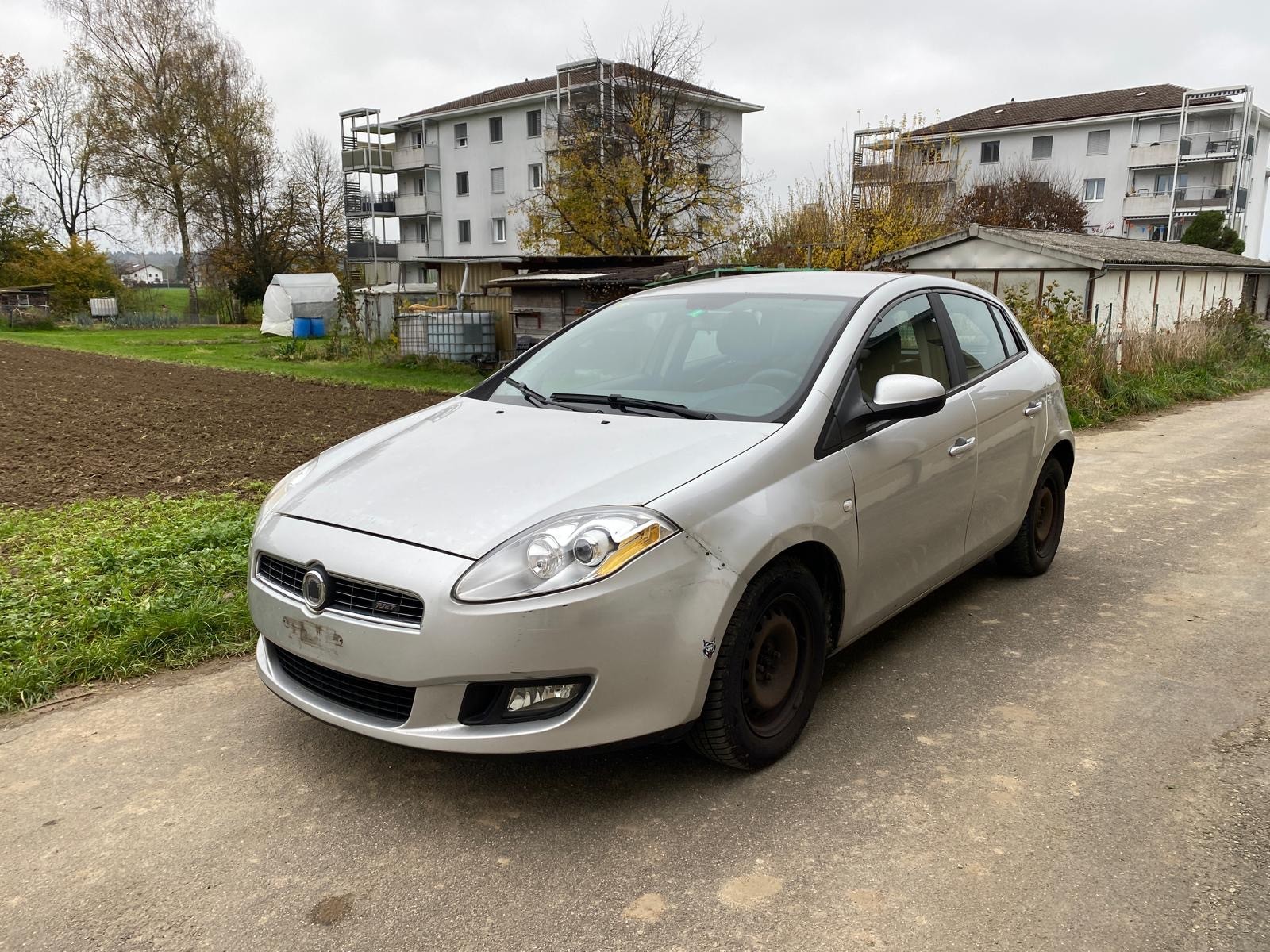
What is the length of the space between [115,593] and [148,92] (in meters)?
51.7

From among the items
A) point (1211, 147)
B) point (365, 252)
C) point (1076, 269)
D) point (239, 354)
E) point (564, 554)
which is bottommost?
point (239, 354)

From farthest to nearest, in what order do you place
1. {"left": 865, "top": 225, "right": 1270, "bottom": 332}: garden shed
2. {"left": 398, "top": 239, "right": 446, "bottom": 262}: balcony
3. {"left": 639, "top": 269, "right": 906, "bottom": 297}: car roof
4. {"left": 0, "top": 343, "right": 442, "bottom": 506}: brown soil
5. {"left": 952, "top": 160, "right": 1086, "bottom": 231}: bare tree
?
{"left": 398, "top": 239, "right": 446, "bottom": 262}: balcony, {"left": 952, "top": 160, "right": 1086, "bottom": 231}: bare tree, {"left": 865, "top": 225, "right": 1270, "bottom": 332}: garden shed, {"left": 0, "top": 343, "right": 442, "bottom": 506}: brown soil, {"left": 639, "top": 269, "right": 906, "bottom": 297}: car roof

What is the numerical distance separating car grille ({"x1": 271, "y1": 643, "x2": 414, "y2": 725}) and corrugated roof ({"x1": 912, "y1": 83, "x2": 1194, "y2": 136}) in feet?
179

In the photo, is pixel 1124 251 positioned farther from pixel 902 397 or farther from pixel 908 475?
pixel 902 397

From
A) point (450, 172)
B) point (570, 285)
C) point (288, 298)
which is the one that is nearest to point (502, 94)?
point (450, 172)

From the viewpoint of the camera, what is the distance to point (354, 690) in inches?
122

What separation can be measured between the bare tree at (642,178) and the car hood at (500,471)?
19.2 m

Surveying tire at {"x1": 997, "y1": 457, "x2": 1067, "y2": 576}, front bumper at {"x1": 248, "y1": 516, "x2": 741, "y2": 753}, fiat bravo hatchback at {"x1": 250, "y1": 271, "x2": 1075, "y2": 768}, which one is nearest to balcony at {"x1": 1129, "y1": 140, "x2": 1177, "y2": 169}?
tire at {"x1": 997, "y1": 457, "x2": 1067, "y2": 576}

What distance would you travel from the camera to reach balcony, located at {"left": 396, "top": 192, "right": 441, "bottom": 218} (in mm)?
59000

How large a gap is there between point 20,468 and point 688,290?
22.6ft

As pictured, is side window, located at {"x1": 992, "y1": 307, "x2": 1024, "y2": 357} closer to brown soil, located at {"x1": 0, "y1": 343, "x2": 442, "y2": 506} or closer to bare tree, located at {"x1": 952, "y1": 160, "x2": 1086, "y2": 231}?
brown soil, located at {"x1": 0, "y1": 343, "x2": 442, "y2": 506}

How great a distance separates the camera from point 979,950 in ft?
8.04

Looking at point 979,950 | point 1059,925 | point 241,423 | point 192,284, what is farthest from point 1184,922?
point 192,284

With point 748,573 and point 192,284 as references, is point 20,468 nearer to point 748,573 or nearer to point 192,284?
point 748,573
